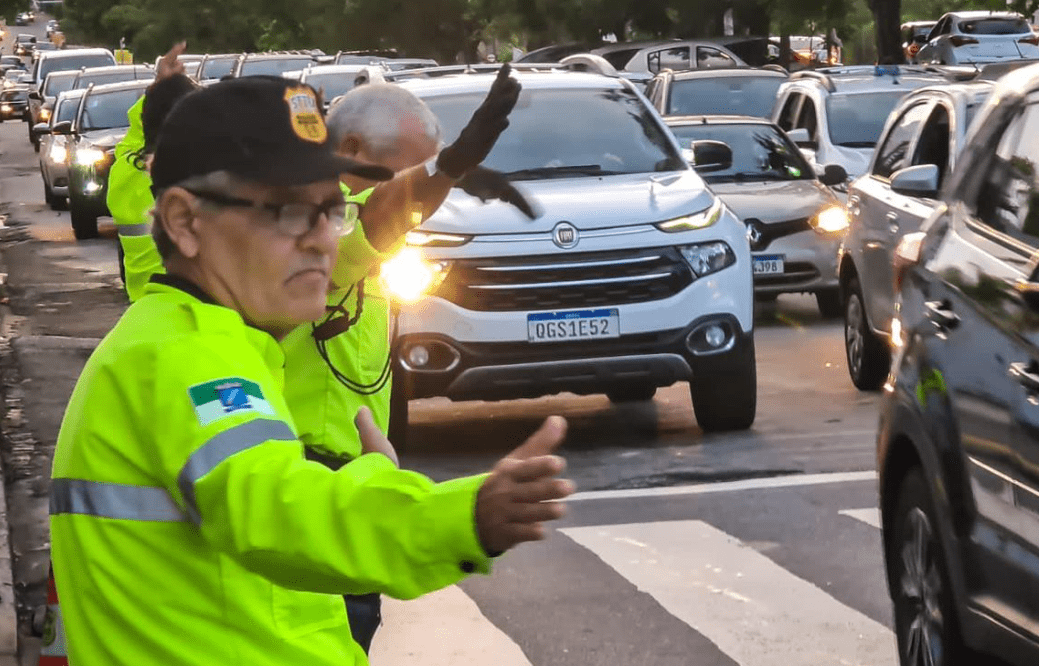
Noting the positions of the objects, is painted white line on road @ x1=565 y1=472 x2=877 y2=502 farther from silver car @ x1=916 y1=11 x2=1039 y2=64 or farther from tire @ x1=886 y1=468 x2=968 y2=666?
silver car @ x1=916 y1=11 x2=1039 y2=64

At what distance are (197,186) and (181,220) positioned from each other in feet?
0.19

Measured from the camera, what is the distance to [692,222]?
10672 mm

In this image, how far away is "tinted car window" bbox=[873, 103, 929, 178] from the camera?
39.7 feet

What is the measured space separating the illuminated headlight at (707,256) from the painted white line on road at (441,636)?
3249 mm

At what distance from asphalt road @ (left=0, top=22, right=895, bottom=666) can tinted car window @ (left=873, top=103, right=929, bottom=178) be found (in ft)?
4.31

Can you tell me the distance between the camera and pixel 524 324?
34.1 ft

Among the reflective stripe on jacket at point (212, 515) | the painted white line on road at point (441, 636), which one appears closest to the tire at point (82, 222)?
the painted white line on road at point (441, 636)

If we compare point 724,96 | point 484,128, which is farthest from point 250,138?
point 724,96

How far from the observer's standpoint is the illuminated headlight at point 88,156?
2534 cm

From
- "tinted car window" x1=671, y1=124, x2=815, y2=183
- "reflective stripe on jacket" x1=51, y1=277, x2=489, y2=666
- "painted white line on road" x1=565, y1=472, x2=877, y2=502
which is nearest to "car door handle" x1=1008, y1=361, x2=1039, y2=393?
"reflective stripe on jacket" x1=51, y1=277, x2=489, y2=666

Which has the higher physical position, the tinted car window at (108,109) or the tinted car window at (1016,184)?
the tinted car window at (1016,184)

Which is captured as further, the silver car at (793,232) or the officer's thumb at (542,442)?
the silver car at (793,232)

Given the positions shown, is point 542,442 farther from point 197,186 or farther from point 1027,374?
point 1027,374

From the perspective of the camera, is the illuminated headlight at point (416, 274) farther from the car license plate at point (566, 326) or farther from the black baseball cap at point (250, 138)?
the black baseball cap at point (250, 138)
